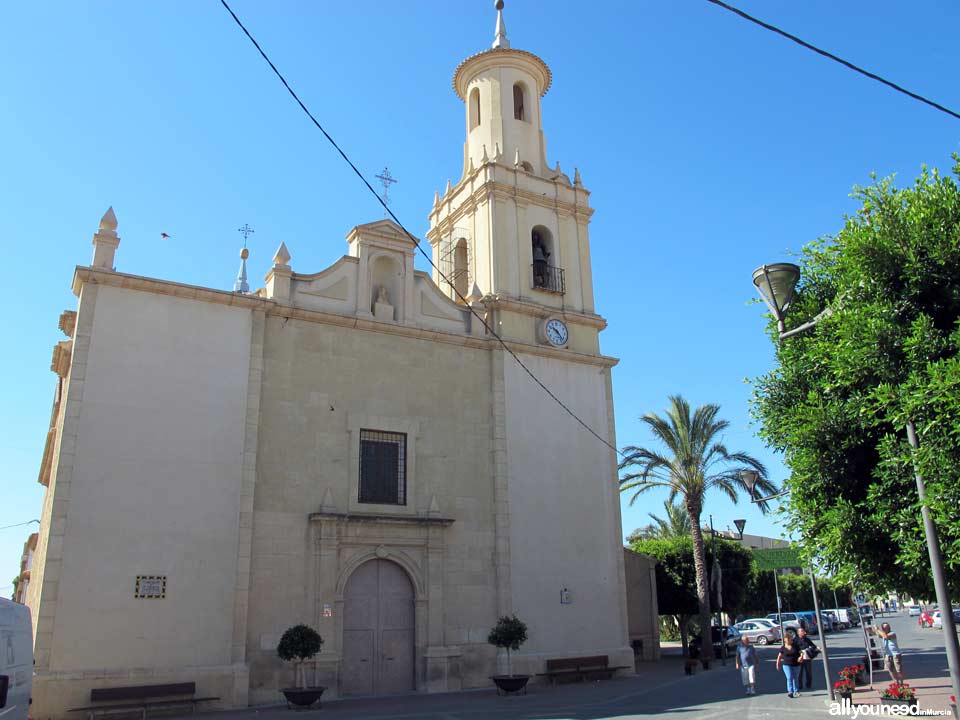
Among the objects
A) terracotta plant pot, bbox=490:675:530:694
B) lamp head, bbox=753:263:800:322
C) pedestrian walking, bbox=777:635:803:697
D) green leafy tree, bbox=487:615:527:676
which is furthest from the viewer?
green leafy tree, bbox=487:615:527:676

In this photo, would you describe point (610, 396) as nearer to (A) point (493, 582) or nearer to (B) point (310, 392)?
(A) point (493, 582)

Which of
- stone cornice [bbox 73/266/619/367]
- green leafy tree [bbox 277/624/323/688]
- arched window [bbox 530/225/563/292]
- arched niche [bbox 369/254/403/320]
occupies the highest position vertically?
arched window [bbox 530/225/563/292]

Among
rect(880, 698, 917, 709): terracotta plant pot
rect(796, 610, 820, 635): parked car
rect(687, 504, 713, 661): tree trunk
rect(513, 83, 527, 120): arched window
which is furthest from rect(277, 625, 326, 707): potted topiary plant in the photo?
rect(796, 610, 820, 635): parked car

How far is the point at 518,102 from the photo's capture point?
26766 millimetres

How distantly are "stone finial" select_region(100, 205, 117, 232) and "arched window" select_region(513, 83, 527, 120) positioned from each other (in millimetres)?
13492

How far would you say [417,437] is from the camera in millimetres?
20234

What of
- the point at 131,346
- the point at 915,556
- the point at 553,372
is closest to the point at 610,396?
the point at 553,372

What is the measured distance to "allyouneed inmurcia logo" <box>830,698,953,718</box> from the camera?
487 inches

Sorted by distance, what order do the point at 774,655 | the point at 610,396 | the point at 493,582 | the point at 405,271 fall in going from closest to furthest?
the point at 493,582 < the point at 405,271 < the point at 610,396 < the point at 774,655

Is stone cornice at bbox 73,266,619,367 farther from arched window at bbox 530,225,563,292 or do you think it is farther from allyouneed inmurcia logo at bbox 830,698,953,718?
allyouneed inmurcia logo at bbox 830,698,953,718

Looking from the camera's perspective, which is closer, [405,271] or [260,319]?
[260,319]

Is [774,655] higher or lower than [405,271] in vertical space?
lower

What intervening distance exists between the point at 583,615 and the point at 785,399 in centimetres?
1385

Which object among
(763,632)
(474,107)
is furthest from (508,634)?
(763,632)
